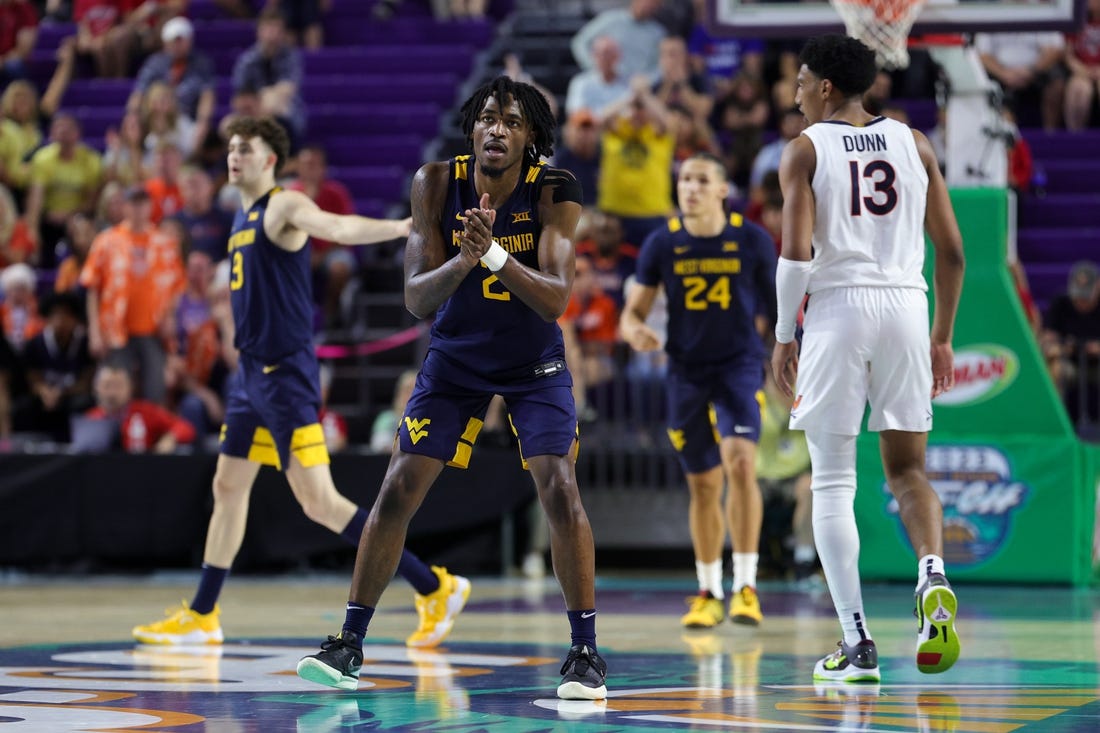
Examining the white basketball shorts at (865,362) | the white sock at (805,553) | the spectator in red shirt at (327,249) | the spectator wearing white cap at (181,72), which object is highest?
the spectator wearing white cap at (181,72)

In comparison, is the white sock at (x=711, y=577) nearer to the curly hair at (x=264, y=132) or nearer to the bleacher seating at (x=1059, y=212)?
the curly hair at (x=264, y=132)

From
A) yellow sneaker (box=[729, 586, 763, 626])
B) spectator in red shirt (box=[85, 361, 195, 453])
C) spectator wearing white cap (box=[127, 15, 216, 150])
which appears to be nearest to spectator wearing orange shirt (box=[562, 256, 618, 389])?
spectator in red shirt (box=[85, 361, 195, 453])

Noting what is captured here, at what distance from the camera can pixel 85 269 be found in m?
14.1

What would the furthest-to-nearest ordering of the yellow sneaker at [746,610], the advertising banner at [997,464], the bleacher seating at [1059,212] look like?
the bleacher seating at [1059,212] → the advertising banner at [997,464] → the yellow sneaker at [746,610]

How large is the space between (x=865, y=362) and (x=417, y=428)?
1.63m

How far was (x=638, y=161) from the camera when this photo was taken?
14.8 metres

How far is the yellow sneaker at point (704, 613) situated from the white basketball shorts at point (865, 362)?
8.34 ft

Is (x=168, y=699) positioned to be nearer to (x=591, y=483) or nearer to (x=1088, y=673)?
(x=1088, y=673)

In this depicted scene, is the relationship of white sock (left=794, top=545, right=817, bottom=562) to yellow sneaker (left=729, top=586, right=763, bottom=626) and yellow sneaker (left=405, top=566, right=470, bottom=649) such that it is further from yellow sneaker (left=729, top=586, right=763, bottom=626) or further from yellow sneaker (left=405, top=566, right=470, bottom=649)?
yellow sneaker (left=405, top=566, right=470, bottom=649)

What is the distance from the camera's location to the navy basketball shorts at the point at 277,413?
762 cm

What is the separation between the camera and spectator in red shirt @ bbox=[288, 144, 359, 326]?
14961mm

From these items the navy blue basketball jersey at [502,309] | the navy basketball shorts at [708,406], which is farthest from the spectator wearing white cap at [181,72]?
the navy blue basketball jersey at [502,309]

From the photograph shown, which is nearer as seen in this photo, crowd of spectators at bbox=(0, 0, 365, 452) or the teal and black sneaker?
the teal and black sneaker

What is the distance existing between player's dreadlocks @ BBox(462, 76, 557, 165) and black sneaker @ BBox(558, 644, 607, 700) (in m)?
1.75
